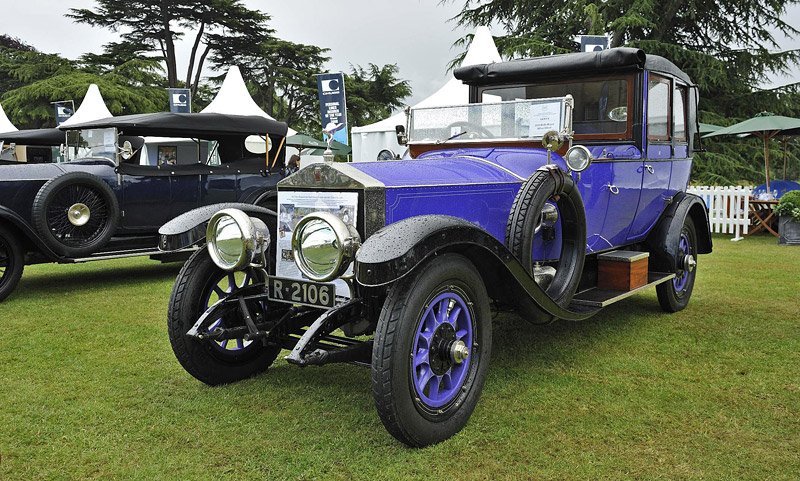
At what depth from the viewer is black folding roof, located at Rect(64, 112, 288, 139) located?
302 inches

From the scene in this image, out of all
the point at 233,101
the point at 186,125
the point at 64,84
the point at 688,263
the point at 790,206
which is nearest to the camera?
the point at 688,263

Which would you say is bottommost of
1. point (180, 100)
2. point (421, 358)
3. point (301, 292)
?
point (421, 358)

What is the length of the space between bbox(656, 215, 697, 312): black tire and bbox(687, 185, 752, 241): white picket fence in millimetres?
6365

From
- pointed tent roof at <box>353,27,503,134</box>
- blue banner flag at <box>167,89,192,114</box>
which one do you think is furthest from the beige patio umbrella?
blue banner flag at <box>167,89,192,114</box>

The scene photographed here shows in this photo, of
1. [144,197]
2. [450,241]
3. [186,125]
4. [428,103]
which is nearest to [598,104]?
[450,241]

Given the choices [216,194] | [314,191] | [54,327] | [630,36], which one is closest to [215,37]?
[630,36]

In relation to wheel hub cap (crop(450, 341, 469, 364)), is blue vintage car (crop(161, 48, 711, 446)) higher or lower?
higher

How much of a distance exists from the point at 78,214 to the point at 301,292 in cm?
467

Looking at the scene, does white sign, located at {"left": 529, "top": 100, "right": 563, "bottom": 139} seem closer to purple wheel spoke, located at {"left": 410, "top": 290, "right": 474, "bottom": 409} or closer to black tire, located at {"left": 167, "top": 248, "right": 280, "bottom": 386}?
purple wheel spoke, located at {"left": 410, "top": 290, "right": 474, "bottom": 409}

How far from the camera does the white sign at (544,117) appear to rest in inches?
175

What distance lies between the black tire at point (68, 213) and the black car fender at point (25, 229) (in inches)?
1.9

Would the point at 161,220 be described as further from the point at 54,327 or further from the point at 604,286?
the point at 604,286

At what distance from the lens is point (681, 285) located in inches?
236

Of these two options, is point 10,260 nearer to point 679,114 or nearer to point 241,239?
point 241,239
